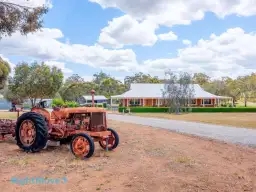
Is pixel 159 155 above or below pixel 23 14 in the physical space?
below

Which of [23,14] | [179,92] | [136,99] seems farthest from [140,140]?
[136,99]

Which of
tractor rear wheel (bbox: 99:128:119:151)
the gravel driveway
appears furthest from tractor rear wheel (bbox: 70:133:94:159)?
the gravel driveway

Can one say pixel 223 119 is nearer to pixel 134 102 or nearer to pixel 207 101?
pixel 134 102

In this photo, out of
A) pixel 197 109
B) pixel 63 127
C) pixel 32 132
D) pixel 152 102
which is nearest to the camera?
pixel 63 127

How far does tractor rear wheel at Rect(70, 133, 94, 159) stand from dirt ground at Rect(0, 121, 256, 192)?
0.21 meters

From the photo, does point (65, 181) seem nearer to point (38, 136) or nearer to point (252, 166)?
point (38, 136)

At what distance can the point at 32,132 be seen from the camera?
7.57 m

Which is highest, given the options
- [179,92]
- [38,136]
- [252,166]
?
[179,92]

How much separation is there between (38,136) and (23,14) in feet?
17.3

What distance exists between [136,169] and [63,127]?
8.96 ft

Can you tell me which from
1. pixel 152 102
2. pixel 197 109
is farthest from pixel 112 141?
pixel 152 102

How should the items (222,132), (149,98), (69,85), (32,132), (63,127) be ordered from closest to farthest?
(63,127), (32,132), (222,132), (149,98), (69,85)

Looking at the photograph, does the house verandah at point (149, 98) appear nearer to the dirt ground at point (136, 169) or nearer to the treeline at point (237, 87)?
the treeline at point (237, 87)

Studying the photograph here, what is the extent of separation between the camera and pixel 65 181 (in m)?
4.80
